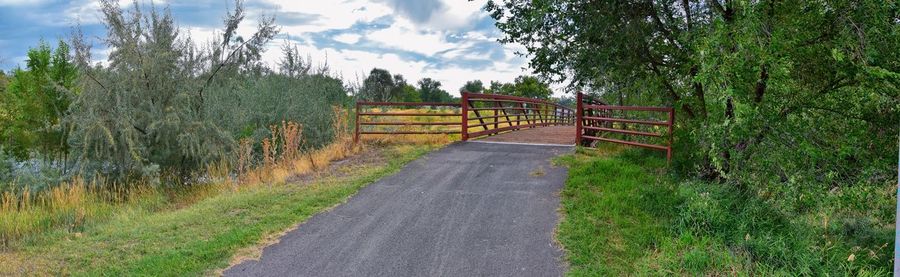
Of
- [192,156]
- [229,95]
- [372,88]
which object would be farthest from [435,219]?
[372,88]

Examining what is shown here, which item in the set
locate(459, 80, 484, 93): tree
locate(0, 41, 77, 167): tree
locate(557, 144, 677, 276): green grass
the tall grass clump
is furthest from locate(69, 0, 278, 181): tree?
locate(459, 80, 484, 93): tree

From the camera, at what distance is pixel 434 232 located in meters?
5.73

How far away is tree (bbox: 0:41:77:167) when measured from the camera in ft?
44.4

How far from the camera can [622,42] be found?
29.0ft

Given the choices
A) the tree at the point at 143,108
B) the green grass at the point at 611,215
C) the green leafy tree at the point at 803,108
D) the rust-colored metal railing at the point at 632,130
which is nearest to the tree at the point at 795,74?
the green leafy tree at the point at 803,108

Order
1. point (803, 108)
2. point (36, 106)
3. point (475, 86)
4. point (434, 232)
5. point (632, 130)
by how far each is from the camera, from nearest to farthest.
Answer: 1. point (434, 232)
2. point (803, 108)
3. point (632, 130)
4. point (36, 106)
5. point (475, 86)

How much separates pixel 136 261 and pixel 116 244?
768 millimetres

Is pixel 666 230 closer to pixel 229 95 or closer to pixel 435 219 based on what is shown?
pixel 435 219

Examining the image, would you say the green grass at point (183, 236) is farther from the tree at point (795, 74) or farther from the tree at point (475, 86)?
the tree at point (475, 86)

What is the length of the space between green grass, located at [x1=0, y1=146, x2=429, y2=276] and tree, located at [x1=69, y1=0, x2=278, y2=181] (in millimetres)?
3440

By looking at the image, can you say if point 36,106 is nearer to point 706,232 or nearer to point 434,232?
point 434,232

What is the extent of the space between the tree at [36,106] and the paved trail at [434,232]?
10055 mm

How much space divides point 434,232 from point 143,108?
8099 millimetres

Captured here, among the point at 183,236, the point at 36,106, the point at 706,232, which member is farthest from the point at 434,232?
the point at 36,106
